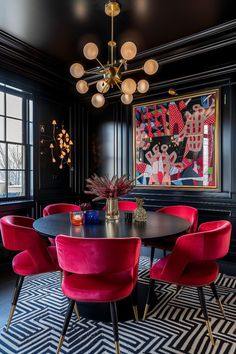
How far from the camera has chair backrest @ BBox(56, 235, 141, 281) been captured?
160 centimetres

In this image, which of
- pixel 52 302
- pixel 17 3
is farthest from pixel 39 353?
pixel 17 3

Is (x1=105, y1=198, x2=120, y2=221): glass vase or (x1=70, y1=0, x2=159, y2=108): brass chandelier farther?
(x1=105, y1=198, x2=120, y2=221): glass vase

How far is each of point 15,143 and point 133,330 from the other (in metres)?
2.88

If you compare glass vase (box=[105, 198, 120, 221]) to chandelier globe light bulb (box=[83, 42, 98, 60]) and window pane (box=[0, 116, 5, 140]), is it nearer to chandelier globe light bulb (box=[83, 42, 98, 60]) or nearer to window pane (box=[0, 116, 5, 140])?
chandelier globe light bulb (box=[83, 42, 98, 60])

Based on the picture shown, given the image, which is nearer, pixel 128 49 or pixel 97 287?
pixel 97 287

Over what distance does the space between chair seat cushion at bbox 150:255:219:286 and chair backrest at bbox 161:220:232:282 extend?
50mm

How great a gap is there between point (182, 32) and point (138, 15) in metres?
0.63

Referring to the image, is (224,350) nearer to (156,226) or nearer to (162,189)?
(156,226)

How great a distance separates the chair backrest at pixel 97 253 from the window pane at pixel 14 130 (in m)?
2.52

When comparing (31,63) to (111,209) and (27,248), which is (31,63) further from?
(27,248)

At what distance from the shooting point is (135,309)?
2.23m

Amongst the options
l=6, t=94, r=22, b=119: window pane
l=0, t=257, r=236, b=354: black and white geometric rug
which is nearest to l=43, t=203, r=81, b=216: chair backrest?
l=0, t=257, r=236, b=354: black and white geometric rug

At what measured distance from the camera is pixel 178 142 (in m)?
3.87

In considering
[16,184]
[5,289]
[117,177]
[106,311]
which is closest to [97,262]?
[106,311]
